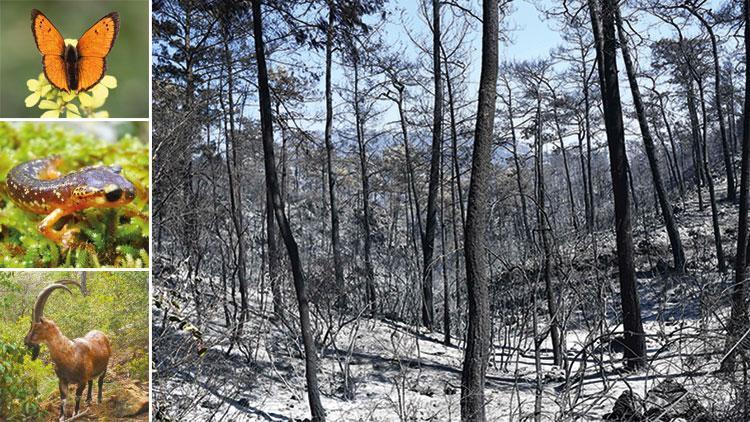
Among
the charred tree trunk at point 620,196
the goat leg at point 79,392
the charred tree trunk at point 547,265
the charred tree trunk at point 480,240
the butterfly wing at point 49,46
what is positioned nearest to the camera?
the butterfly wing at point 49,46

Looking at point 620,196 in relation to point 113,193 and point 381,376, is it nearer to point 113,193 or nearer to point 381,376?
point 381,376

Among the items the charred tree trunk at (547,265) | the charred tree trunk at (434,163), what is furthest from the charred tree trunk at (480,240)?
the charred tree trunk at (434,163)

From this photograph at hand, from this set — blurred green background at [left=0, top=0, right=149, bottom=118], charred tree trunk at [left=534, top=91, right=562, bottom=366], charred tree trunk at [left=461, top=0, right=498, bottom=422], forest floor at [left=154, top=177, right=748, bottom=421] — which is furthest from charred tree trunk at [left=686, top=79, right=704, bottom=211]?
blurred green background at [left=0, top=0, right=149, bottom=118]

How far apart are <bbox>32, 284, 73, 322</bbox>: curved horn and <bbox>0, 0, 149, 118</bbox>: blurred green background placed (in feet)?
2.15

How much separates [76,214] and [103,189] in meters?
0.14

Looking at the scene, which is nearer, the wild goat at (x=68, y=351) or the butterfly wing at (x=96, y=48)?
the butterfly wing at (x=96, y=48)

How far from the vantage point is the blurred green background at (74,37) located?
2.36m

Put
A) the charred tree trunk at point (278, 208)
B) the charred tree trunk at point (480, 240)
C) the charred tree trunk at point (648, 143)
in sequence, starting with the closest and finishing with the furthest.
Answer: the charred tree trunk at point (480, 240), the charred tree trunk at point (278, 208), the charred tree trunk at point (648, 143)

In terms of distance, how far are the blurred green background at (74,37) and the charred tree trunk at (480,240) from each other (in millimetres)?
3477

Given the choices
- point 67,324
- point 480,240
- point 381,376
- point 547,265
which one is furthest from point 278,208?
point 67,324

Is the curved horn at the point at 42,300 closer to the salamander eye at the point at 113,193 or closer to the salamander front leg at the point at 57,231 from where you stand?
the salamander front leg at the point at 57,231

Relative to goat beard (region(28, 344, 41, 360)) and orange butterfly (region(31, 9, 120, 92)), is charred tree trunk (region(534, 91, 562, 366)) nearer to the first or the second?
goat beard (region(28, 344, 41, 360))

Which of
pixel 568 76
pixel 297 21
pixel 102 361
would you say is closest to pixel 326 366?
pixel 297 21

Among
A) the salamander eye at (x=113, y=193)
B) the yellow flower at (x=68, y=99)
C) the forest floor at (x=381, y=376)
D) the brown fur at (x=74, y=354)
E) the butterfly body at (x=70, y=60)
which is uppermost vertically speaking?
the butterfly body at (x=70, y=60)
